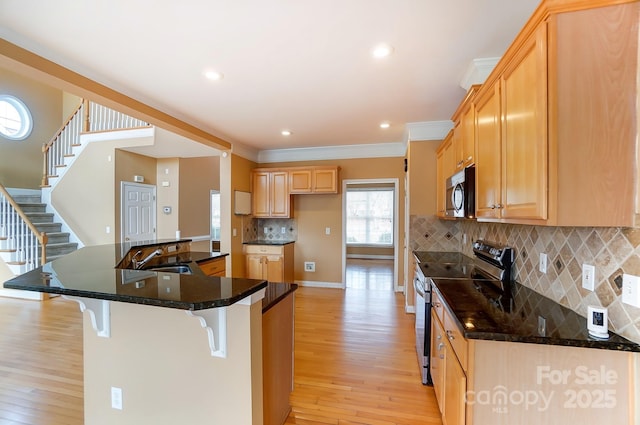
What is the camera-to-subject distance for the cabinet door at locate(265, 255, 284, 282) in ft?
16.5

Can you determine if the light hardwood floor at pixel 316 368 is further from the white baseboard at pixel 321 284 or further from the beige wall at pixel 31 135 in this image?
the beige wall at pixel 31 135

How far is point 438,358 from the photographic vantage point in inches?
75.0

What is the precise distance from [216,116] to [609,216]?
3.71 meters

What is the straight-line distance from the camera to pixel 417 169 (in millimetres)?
3986

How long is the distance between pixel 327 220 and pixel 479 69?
358cm

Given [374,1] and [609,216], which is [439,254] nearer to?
[609,216]

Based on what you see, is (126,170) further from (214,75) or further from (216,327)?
(216,327)

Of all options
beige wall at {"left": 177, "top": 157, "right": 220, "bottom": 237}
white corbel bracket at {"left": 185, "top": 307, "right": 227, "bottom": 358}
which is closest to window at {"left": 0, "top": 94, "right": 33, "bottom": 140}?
beige wall at {"left": 177, "top": 157, "right": 220, "bottom": 237}

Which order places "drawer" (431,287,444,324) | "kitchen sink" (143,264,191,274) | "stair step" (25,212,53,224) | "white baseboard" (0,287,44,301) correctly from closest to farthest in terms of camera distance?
"drawer" (431,287,444,324) < "kitchen sink" (143,264,191,274) < "white baseboard" (0,287,44,301) < "stair step" (25,212,53,224)

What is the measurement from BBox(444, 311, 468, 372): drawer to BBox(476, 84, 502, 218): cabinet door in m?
0.66

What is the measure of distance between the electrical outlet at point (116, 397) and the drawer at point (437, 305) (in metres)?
1.95

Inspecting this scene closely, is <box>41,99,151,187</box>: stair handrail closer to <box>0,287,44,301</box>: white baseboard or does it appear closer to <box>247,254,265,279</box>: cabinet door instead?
<box>0,287,44,301</box>: white baseboard

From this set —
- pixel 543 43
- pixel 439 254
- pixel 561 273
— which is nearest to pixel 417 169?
pixel 439 254

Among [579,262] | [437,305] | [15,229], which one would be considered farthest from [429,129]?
[15,229]
